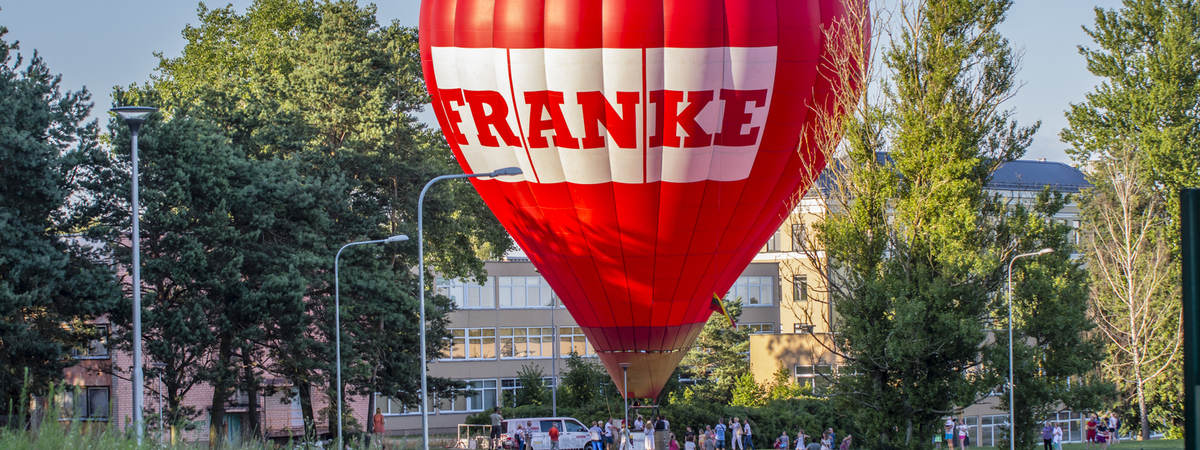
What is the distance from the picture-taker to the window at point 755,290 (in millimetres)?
72375

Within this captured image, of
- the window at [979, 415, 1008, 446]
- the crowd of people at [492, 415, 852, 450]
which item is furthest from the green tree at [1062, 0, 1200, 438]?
the window at [979, 415, 1008, 446]

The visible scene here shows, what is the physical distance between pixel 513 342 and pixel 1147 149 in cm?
3699

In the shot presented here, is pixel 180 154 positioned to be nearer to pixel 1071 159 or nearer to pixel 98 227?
pixel 98 227

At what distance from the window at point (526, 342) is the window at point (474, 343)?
675mm

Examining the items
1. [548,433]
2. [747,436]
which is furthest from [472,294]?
[747,436]

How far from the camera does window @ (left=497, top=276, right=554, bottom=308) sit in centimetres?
6625

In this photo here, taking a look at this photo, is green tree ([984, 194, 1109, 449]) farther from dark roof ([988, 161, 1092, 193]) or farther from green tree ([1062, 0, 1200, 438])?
dark roof ([988, 161, 1092, 193])

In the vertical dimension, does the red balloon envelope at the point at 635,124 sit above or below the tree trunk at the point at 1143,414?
above

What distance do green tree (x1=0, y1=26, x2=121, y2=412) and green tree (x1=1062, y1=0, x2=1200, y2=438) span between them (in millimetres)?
34600

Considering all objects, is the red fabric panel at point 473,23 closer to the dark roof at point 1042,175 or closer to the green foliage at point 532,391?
the green foliage at point 532,391

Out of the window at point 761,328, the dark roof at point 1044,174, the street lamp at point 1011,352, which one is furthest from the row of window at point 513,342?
the street lamp at point 1011,352

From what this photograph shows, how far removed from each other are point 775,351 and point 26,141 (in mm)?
45783

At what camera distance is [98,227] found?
28578mm

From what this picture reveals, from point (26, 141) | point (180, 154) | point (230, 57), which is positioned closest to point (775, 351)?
point (230, 57)
